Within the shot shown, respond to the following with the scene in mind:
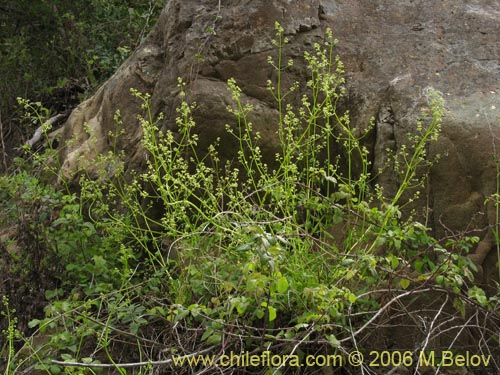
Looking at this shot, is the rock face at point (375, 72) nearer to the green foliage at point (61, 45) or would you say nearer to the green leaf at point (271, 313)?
the green leaf at point (271, 313)

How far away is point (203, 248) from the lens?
4109 millimetres

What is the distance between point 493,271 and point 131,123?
2.38m

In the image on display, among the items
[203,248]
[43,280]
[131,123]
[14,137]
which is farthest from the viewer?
[14,137]

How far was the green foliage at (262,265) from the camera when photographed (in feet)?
11.8

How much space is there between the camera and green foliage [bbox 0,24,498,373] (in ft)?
11.8

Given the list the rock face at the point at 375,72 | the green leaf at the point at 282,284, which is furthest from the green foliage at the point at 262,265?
the rock face at the point at 375,72

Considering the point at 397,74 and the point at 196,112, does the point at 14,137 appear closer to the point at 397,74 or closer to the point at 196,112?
the point at 196,112

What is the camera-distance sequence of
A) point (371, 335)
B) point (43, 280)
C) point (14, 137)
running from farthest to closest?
point (14, 137)
point (43, 280)
point (371, 335)

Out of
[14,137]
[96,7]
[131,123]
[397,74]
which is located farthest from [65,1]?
[397,74]

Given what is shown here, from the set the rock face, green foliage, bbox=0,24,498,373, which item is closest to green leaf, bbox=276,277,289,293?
green foliage, bbox=0,24,498,373

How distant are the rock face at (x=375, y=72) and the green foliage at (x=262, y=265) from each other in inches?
4.2

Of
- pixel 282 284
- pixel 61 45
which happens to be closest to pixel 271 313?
pixel 282 284

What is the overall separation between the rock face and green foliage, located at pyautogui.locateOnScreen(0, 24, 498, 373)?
0.11 m

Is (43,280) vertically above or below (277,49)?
below
